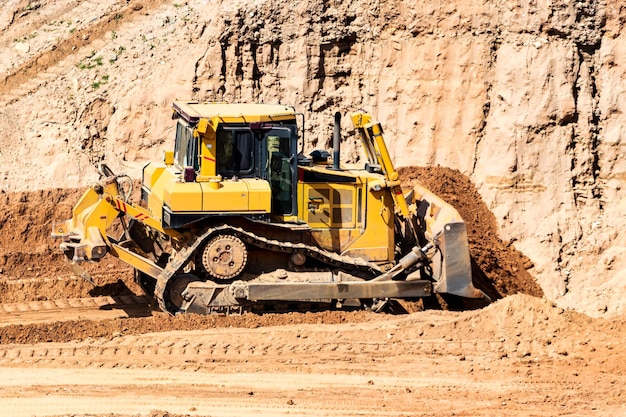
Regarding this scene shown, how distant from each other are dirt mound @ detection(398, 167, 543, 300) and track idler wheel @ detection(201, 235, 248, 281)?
165 inches

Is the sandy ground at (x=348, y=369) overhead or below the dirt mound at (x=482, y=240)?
below

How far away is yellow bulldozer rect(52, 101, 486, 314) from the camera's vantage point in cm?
1453

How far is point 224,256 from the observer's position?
48.1 feet

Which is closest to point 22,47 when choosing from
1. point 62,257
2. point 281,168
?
point 62,257

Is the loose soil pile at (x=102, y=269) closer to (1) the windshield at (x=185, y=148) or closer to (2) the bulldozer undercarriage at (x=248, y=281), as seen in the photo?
(2) the bulldozer undercarriage at (x=248, y=281)

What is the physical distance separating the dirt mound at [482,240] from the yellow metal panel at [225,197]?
443cm

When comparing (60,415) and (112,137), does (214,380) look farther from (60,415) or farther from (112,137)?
(112,137)

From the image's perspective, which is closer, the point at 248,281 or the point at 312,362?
the point at 312,362

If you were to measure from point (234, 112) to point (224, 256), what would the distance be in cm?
202

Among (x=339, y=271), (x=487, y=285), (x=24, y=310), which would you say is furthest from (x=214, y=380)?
(x=487, y=285)

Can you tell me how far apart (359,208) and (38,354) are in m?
4.99

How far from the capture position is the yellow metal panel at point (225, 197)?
1436 cm

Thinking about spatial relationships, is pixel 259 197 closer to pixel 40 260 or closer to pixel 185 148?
pixel 185 148

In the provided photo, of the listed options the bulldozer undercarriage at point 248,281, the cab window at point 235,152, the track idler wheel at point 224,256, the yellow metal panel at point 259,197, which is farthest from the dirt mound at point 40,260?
the yellow metal panel at point 259,197
